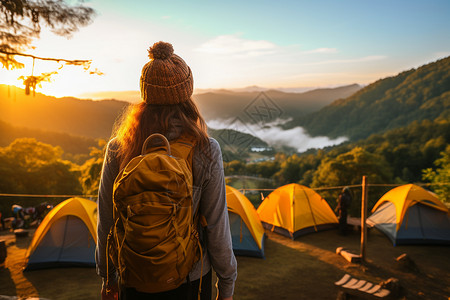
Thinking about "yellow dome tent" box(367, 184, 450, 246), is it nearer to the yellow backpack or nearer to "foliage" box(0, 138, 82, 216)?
the yellow backpack

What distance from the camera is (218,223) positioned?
1.26 metres

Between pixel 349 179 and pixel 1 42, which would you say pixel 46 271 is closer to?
pixel 1 42

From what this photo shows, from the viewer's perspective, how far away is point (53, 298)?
500 cm

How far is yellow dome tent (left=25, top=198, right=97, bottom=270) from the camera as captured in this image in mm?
6160

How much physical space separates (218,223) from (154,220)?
1.08 feet

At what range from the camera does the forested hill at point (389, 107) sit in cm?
7218

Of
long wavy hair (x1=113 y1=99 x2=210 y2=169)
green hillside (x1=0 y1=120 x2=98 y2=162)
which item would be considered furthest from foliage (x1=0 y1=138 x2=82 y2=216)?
long wavy hair (x1=113 y1=99 x2=210 y2=169)

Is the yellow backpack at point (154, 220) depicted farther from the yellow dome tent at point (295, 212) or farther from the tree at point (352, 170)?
the tree at point (352, 170)

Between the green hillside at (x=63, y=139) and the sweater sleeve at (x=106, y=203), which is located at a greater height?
the sweater sleeve at (x=106, y=203)

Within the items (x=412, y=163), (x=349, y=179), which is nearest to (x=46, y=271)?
(x=349, y=179)

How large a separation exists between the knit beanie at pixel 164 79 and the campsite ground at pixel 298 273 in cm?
479

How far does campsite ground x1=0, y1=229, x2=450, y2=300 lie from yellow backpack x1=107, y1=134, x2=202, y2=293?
15.1ft

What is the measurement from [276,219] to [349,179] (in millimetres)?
21720

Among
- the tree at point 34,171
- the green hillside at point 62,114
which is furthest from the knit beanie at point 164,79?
the green hillside at point 62,114
